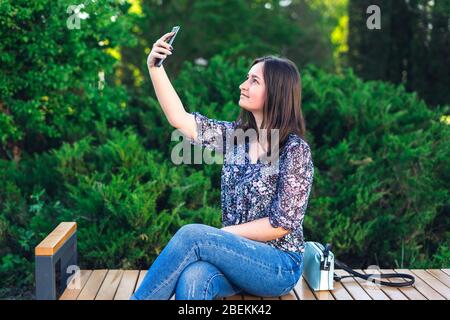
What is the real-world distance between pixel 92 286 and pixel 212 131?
2.98 ft

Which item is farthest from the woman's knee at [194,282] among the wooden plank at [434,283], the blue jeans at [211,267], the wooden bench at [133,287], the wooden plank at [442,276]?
the wooden plank at [442,276]

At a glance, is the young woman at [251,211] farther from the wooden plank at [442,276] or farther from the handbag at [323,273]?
the wooden plank at [442,276]

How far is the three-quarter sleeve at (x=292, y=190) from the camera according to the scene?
2.81 meters

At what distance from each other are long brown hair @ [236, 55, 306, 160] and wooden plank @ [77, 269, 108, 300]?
39.9 inches

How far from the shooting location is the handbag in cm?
310

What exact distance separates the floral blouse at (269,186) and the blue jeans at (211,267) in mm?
127

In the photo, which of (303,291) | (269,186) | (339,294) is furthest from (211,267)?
(339,294)

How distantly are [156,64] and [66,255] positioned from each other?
3.18 ft

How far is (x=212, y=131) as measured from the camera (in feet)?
10.5

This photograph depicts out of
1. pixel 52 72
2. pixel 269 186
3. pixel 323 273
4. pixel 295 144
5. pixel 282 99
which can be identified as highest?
pixel 52 72

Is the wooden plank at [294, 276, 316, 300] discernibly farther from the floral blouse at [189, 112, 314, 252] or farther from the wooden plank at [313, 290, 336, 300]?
the floral blouse at [189, 112, 314, 252]

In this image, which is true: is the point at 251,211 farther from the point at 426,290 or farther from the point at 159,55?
the point at 426,290

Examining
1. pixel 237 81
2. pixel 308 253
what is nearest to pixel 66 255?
pixel 308 253

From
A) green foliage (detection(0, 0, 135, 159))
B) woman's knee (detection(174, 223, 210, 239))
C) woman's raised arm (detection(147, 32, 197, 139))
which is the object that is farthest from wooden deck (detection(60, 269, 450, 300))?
green foliage (detection(0, 0, 135, 159))
